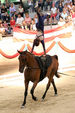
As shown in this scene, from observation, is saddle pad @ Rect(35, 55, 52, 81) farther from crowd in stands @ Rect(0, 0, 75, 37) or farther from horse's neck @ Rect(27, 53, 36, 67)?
crowd in stands @ Rect(0, 0, 75, 37)

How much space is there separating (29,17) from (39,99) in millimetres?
10961

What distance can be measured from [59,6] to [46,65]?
549 inches

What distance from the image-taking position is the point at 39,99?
1024 cm

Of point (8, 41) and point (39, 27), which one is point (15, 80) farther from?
point (8, 41)

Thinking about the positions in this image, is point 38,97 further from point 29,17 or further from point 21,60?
point 29,17

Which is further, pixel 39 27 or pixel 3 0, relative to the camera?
pixel 3 0

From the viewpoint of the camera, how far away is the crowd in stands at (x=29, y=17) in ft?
67.1

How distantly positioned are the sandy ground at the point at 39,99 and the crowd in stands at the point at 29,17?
26.6 feet

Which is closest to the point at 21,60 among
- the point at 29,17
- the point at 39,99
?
the point at 39,99

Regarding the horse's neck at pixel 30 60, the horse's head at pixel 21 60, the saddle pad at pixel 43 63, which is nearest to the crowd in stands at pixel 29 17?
the saddle pad at pixel 43 63

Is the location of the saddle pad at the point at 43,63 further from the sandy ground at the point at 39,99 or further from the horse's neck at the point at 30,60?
the sandy ground at the point at 39,99

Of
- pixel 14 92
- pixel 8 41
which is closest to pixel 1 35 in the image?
pixel 8 41

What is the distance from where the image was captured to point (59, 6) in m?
23.5

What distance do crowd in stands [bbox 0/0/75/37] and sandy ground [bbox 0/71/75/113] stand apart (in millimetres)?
8110
